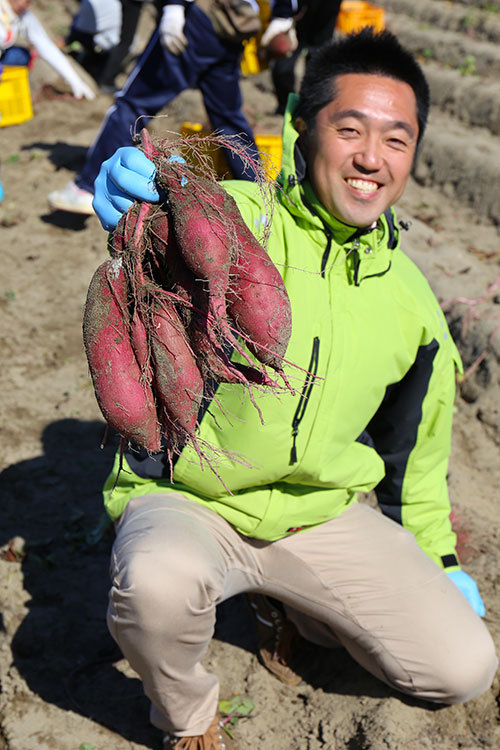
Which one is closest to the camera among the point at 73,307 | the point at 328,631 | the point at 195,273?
the point at 195,273

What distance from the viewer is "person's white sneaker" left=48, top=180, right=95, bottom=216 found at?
433 centimetres

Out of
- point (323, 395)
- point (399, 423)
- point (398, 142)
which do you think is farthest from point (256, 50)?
point (323, 395)

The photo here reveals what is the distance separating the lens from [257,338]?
1.33 meters

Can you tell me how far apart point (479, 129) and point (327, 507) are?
448 centimetres

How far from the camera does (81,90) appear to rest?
251 inches

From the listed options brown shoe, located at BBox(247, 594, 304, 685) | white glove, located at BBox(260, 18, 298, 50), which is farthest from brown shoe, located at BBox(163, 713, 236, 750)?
white glove, located at BBox(260, 18, 298, 50)

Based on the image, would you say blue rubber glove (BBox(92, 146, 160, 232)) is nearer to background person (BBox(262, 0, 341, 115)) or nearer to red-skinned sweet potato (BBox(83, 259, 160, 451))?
red-skinned sweet potato (BBox(83, 259, 160, 451))

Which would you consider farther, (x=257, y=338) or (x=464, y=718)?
(x=464, y=718)

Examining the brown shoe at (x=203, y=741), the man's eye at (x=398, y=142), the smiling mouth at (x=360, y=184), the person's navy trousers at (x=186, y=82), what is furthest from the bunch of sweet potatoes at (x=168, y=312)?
the person's navy trousers at (x=186, y=82)

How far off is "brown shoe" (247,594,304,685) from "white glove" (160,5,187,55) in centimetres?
285

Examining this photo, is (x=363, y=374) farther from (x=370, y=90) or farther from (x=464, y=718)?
(x=464, y=718)

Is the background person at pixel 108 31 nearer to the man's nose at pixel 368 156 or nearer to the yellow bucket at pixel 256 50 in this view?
the yellow bucket at pixel 256 50

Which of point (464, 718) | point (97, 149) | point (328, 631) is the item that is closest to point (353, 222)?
point (328, 631)

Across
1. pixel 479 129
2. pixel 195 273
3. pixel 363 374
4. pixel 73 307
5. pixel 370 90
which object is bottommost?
pixel 73 307
